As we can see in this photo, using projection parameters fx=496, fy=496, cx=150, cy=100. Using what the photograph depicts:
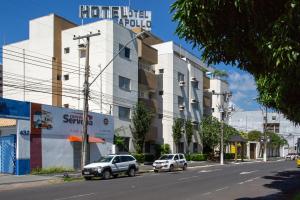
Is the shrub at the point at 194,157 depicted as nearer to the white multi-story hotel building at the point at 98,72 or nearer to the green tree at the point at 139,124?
the white multi-story hotel building at the point at 98,72

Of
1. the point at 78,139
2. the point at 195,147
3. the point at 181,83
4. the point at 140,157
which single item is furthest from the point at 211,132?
the point at 78,139

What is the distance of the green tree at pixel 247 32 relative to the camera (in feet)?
22.6

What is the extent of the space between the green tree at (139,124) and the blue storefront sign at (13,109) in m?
17.1

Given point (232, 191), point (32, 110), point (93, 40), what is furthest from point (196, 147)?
point (232, 191)

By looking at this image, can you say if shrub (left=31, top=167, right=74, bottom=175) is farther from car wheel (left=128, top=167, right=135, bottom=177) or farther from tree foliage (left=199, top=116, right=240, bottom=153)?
tree foliage (left=199, top=116, right=240, bottom=153)

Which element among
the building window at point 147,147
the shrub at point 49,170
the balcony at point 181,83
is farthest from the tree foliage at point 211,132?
the shrub at point 49,170

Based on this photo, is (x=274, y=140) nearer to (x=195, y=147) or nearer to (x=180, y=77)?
(x=195, y=147)

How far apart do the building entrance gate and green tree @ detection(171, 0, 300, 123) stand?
26.5 metres

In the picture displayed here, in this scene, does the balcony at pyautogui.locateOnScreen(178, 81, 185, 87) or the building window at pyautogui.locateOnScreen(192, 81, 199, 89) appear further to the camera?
the building window at pyautogui.locateOnScreen(192, 81, 199, 89)

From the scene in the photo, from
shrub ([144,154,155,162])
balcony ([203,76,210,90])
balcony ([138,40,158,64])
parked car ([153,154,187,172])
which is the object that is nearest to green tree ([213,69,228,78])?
balcony ([203,76,210,90])

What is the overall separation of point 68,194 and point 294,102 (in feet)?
40.3

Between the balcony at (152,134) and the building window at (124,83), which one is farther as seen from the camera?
the balcony at (152,134)

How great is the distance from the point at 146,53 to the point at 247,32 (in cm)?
4736

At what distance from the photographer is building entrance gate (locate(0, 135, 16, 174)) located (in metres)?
32.9
